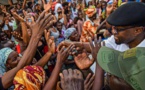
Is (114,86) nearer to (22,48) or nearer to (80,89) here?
(80,89)

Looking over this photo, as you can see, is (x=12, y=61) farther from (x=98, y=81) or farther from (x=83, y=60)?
(x=98, y=81)

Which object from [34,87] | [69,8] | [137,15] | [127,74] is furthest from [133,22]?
[69,8]

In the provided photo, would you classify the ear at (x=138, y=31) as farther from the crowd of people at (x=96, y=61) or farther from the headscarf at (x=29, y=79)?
the headscarf at (x=29, y=79)

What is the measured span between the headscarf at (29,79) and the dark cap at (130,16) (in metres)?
0.74

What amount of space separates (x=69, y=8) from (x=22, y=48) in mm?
5608

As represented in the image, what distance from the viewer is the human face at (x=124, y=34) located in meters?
1.77

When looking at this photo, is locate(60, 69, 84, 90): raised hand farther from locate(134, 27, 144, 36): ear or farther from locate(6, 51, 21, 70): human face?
locate(6, 51, 21, 70): human face

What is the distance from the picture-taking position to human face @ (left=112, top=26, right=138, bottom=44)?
1.77 m

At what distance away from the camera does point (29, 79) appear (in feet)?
5.65

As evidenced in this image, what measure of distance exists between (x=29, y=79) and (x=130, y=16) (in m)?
0.92

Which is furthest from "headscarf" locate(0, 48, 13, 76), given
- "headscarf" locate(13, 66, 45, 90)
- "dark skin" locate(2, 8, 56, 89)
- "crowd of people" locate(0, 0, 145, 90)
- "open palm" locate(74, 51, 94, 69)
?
"open palm" locate(74, 51, 94, 69)

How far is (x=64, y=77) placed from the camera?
1.32 meters

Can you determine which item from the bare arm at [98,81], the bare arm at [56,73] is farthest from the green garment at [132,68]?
the bare arm at [56,73]

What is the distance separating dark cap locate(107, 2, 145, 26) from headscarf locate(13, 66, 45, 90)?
2.42 feet
